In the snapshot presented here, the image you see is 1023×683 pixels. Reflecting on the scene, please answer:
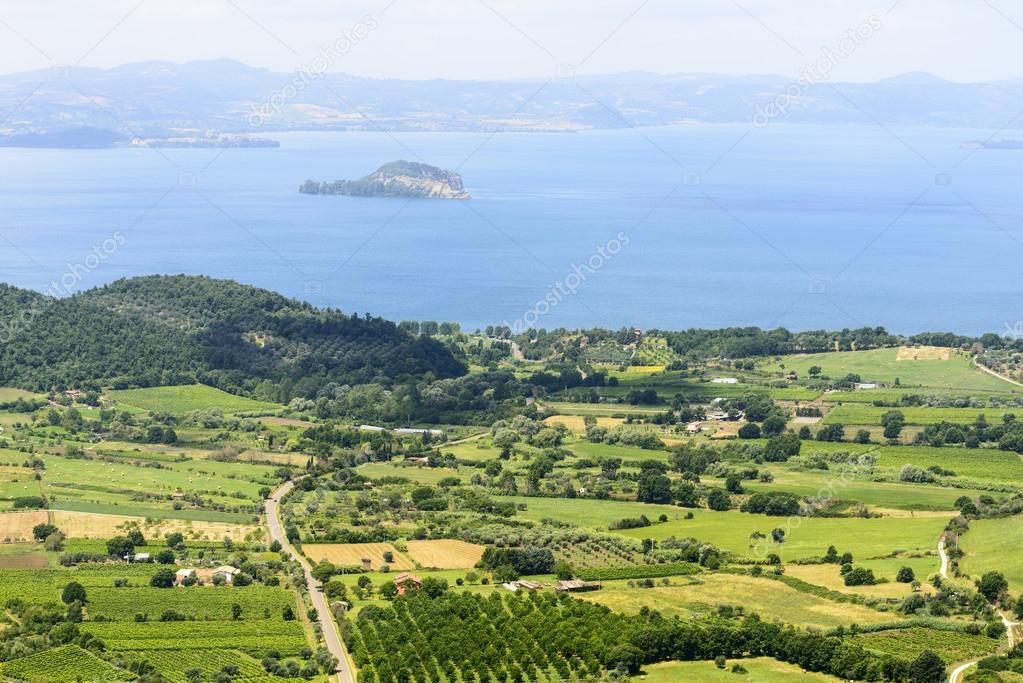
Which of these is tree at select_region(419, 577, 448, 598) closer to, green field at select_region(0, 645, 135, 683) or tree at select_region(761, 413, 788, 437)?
green field at select_region(0, 645, 135, 683)

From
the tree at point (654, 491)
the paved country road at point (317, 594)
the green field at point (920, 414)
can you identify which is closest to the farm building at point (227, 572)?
the paved country road at point (317, 594)

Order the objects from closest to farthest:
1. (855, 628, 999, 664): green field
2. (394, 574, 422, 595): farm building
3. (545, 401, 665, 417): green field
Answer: (855, 628, 999, 664): green field < (394, 574, 422, 595): farm building < (545, 401, 665, 417): green field

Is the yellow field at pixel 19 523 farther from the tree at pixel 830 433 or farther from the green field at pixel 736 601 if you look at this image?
the tree at pixel 830 433

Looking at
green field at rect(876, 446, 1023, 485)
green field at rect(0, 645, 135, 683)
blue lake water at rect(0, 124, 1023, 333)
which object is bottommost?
green field at rect(0, 645, 135, 683)

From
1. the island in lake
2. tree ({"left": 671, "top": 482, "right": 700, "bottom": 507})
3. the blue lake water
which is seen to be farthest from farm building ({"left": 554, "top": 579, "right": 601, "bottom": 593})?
the island in lake

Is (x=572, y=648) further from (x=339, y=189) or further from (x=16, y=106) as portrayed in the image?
(x=16, y=106)

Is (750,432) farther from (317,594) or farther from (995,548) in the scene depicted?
(317,594)
